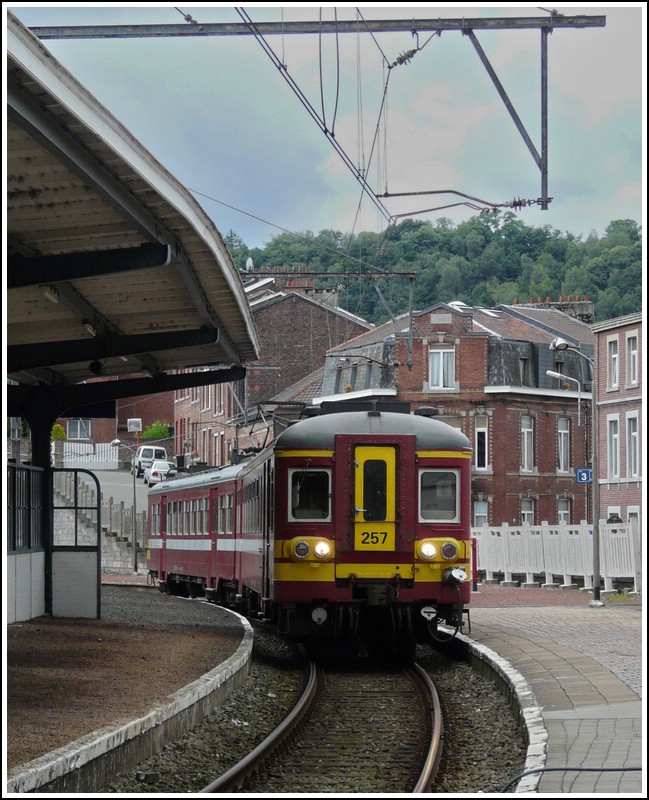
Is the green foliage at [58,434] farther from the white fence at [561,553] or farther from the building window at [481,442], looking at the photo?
the white fence at [561,553]

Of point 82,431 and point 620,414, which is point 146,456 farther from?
point 620,414

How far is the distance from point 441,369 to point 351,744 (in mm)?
50240

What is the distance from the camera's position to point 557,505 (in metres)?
62.7

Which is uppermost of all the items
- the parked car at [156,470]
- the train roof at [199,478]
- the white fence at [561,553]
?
the parked car at [156,470]

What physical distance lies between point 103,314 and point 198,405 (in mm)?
63035

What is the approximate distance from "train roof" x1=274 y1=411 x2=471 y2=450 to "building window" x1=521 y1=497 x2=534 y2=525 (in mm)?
45031

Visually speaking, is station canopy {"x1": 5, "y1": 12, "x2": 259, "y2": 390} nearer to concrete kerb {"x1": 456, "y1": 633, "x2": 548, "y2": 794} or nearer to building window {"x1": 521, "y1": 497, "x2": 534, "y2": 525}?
concrete kerb {"x1": 456, "y1": 633, "x2": 548, "y2": 794}

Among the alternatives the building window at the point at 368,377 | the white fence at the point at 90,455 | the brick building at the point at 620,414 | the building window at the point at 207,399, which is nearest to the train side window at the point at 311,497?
the brick building at the point at 620,414

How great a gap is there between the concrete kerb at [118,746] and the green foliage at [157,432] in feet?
247

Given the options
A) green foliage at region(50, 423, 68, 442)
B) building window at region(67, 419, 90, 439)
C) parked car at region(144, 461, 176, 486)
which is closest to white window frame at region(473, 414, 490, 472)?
parked car at region(144, 461, 176, 486)

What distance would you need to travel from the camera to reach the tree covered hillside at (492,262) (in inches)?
2562

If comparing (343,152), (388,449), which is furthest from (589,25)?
(388,449)

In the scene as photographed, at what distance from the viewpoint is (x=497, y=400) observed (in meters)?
61.2

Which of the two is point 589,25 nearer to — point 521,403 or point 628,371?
point 628,371
